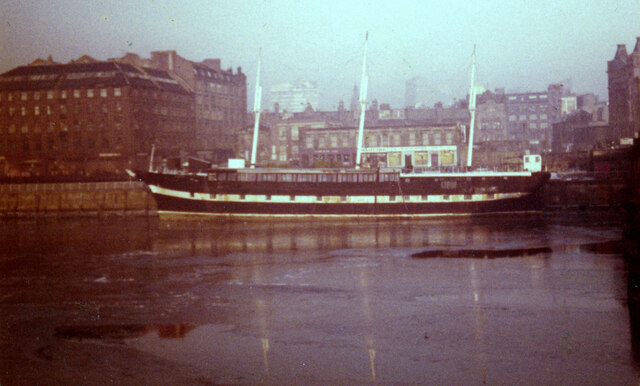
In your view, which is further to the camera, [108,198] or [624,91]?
[624,91]

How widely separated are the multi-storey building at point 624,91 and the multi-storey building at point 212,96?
43263 mm

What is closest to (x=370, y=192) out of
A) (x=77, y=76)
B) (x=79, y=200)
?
(x=79, y=200)

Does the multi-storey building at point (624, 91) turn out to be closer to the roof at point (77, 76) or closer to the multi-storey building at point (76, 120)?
the roof at point (77, 76)

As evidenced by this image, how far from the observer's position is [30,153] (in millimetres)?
66812

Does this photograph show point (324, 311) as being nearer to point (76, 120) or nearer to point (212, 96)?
point (76, 120)

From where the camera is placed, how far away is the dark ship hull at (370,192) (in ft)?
148

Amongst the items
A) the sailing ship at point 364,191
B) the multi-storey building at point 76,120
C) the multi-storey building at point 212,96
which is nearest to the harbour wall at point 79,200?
the sailing ship at point 364,191

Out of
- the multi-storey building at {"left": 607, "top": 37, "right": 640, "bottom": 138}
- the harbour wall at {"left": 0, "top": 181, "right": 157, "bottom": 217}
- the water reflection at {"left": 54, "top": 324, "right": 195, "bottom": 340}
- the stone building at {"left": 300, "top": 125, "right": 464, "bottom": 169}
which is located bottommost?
the water reflection at {"left": 54, "top": 324, "right": 195, "bottom": 340}

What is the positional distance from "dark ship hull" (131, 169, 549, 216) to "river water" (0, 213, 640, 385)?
402 inches

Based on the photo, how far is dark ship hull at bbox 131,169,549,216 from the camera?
4506cm

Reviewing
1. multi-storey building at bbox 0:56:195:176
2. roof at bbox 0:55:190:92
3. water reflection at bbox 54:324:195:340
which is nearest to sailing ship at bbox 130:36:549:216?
multi-storey building at bbox 0:56:195:176

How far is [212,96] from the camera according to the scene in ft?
269

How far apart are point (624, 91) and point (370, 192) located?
4027 centimetres

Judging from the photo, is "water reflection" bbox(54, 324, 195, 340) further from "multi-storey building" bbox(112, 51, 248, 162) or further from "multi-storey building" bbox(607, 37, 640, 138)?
"multi-storey building" bbox(607, 37, 640, 138)
